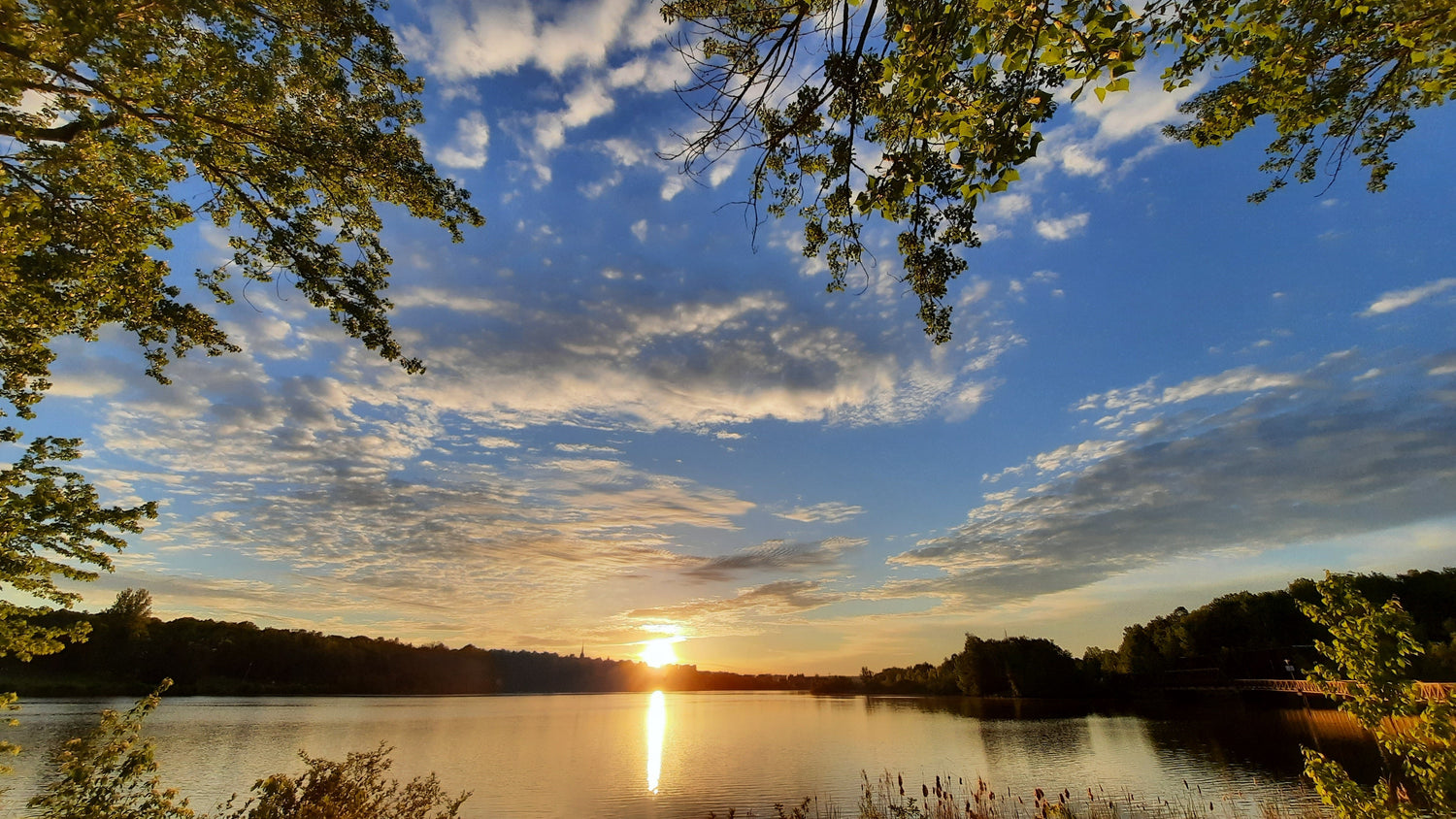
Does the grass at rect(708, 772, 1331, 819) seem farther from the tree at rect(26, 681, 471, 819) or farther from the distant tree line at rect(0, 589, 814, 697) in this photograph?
the distant tree line at rect(0, 589, 814, 697)

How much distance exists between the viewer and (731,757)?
43.9m

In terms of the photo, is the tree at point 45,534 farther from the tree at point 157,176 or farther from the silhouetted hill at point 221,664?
the silhouetted hill at point 221,664

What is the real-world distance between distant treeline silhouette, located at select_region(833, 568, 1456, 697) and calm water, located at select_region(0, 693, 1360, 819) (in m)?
29.8

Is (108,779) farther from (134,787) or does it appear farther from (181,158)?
(181,158)

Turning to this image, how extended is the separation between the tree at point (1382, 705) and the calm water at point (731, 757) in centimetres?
2271

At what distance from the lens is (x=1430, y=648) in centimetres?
5731

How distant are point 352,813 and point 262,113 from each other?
13.0 metres

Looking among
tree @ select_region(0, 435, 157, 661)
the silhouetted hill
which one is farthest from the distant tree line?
tree @ select_region(0, 435, 157, 661)

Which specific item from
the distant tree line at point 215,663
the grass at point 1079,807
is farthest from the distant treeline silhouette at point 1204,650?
the distant tree line at point 215,663

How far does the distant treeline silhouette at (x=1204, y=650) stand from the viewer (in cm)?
8225

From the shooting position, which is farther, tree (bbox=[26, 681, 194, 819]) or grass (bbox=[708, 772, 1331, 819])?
grass (bbox=[708, 772, 1331, 819])

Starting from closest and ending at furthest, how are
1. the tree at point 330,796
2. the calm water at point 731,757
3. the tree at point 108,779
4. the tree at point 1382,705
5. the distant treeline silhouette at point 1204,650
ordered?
the tree at point 1382,705 → the tree at point 108,779 → the tree at point 330,796 → the calm water at point 731,757 → the distant treeline silhouette at point 1204,650

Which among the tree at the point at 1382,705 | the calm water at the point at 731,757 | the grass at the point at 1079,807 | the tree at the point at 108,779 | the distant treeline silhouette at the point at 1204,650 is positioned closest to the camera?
the tree at the point at 1382,705

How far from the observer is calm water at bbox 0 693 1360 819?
27.2 m
